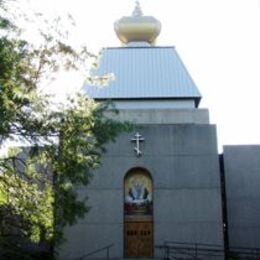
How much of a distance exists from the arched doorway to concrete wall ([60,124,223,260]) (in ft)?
1.32

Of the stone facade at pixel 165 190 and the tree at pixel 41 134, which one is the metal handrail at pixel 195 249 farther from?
the tree at pixel 41 134

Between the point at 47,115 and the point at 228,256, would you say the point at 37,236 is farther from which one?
the point at 228,256

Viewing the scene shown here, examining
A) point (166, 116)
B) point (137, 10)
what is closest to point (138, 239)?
point (166, 116)

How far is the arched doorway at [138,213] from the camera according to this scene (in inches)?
783

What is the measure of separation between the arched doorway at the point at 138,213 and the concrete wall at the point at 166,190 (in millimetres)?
401

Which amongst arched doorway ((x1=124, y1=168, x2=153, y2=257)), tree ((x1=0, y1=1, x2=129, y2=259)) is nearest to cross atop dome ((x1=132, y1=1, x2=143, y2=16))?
arched doorway ((x1=124, y1=168, x2=153, y2=257))

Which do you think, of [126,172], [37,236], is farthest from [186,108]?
[37,236]

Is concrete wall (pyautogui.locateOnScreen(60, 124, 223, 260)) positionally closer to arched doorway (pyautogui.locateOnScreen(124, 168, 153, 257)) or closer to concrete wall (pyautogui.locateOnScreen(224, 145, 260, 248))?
arched doorway (pyautogui.locateOnScreen(124, 168, 153, 257))

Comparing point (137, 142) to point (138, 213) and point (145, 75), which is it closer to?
point (138, 213)

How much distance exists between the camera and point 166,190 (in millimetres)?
20125

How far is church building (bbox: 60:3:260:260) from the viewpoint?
1955 centimetres

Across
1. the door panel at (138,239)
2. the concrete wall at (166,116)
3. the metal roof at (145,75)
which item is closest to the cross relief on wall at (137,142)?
the concrete wall at (166,116)

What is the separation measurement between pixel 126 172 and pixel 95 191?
4.26ft

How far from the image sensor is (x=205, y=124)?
21.0 metres
